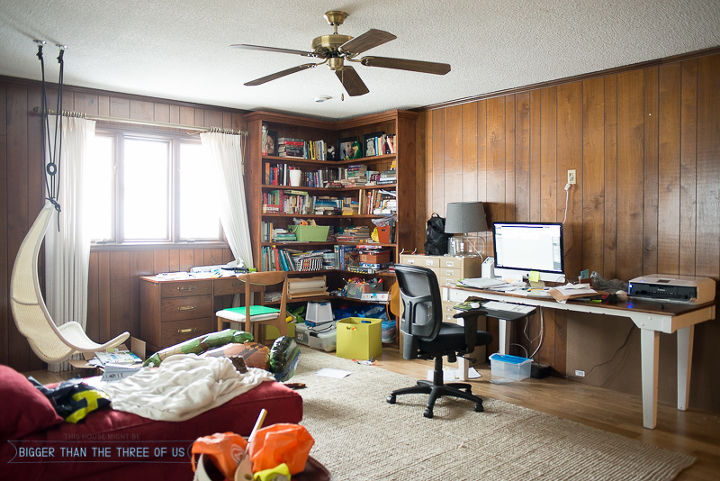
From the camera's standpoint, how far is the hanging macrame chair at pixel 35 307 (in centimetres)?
320

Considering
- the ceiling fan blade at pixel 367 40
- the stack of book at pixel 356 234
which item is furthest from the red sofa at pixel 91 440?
the stack of book at pixel 356 234

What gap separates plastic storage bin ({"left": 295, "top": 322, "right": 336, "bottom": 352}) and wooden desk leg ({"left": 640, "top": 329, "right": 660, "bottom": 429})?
274 centimetres

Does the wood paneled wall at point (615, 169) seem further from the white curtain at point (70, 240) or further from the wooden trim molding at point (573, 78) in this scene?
the white curtain at point (70, 240)

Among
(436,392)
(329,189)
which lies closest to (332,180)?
(329,189)

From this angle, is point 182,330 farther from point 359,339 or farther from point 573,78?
point 573,78

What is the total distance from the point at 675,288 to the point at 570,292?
61cm

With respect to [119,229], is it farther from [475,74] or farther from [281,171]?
[475,74]

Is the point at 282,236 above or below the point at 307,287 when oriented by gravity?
above

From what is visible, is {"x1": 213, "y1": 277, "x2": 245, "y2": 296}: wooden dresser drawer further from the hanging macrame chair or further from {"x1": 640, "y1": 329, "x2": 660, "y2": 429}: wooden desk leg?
{"x1": 640, "y1": 329, "x2": 660, "y2": 429}: wooden desk leg

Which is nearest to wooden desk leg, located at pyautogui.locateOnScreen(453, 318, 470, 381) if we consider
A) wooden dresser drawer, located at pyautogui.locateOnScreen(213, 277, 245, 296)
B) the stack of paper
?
the stack of paper

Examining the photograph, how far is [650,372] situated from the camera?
3104mm

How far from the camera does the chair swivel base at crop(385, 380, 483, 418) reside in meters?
3.38

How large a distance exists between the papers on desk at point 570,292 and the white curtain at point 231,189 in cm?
305

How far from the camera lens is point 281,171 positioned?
5629mm
